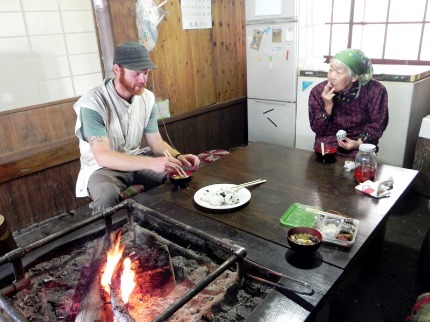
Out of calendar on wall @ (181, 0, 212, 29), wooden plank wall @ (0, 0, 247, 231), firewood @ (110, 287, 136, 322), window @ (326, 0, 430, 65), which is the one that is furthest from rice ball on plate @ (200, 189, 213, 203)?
window @ (326, 0, 430, 65)

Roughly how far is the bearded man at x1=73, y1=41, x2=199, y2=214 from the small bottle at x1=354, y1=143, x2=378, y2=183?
3.49ft

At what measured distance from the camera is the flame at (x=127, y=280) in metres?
1.48

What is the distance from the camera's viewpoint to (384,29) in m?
4.66

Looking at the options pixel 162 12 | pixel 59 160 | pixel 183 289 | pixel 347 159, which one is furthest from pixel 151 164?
pixel 162 12

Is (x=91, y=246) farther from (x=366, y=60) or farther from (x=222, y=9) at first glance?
(x=222, y=9)

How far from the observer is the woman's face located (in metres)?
2.79

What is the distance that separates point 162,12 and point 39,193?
2.41m

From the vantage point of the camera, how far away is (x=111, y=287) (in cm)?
146

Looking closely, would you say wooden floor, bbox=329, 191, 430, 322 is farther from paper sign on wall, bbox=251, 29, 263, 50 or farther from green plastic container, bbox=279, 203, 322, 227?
paper sign on wall, bbox=251, 29, 263, 50

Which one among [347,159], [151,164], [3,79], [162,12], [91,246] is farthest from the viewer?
[162,12]

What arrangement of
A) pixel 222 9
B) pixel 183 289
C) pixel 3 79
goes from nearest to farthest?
pixel 183 289, pixel 3 79, pixel 222 9

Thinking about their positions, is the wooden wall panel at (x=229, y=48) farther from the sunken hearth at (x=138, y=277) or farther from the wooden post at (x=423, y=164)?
the sunken hearth at (x=138, y=277)

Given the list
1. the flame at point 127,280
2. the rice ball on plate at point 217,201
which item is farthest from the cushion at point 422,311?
the flame at point 127,280

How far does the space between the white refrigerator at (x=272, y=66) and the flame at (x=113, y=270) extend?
11.0 feet
